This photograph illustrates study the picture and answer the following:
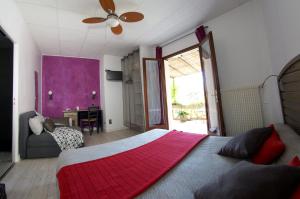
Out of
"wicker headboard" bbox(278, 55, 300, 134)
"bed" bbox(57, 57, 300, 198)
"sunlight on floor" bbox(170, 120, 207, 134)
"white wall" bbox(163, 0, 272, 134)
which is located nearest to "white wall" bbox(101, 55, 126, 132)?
"sunlight on floor" bbox(170, 120, 207, 134)

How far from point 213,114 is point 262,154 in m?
2.37

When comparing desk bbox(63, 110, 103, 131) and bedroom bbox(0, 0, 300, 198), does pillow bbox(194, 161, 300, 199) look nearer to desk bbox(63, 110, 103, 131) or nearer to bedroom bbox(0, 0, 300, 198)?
bedroom bbox(0, 0, 300, 198)

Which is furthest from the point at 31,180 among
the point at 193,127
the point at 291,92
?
the point at 193,127

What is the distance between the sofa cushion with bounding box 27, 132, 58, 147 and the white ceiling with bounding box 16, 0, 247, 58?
2265mm

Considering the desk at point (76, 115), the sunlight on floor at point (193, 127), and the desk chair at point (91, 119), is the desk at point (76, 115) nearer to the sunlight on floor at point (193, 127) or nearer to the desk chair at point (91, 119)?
the desk chair at point (91, 119)

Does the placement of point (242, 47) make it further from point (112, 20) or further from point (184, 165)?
point (184, 165)

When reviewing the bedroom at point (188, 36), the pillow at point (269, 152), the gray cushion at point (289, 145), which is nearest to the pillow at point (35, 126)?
the bedroom at point (188, 36)

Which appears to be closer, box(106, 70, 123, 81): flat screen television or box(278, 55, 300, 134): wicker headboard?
box(278, 55, 300, 134): wicker headboard

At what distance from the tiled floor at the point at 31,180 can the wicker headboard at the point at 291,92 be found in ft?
8.39

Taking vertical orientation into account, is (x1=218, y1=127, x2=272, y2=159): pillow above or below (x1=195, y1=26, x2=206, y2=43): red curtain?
below

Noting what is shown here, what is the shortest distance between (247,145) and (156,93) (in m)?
3.54

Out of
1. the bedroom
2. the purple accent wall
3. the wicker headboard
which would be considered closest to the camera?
the wicker headboard

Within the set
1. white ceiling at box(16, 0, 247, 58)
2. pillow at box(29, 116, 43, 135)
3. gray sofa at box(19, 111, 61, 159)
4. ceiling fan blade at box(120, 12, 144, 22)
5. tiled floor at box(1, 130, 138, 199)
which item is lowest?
tiled floor at box(1, 130, 138, 199)

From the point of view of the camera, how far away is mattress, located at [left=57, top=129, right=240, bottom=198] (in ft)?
2.97
